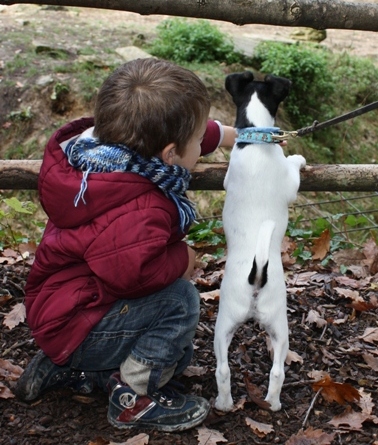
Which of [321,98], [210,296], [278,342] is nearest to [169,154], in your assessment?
[278,342]

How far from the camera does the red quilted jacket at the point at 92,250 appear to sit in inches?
93.0

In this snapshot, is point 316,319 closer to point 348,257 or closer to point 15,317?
point 348,257

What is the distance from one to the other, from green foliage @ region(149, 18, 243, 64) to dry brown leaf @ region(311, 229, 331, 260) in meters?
5.64

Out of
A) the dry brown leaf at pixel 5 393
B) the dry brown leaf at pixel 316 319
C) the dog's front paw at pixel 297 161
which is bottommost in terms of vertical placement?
the dry brown leaf at pixel 316 319

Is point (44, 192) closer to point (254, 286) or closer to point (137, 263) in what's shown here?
point (137, 263)

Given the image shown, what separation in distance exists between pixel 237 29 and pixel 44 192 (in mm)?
10829

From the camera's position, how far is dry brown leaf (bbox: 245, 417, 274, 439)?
8.59 feet

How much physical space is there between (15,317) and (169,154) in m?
1.42

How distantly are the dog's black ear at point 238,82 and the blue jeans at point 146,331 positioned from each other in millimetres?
797

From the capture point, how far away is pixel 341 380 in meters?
3.01

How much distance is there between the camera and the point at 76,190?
2.39m

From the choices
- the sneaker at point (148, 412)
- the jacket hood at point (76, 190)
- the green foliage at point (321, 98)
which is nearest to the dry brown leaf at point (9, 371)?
the sneaker at point (148, 412)

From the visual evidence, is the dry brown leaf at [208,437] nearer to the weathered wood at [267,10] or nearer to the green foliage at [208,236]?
the weathered wood at [267,10]

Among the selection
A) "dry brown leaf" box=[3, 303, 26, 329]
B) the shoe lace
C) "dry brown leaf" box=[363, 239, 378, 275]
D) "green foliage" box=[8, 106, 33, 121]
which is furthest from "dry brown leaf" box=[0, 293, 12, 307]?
"green foliage" box=[8, 106, 33, 121]
